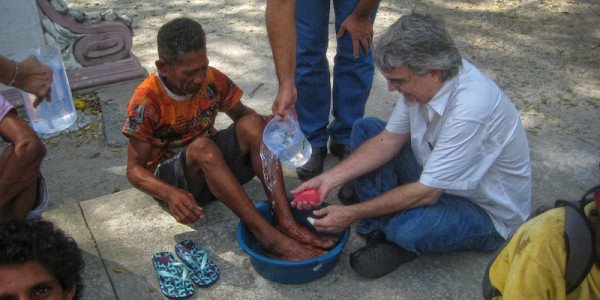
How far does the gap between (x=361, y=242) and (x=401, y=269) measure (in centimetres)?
25

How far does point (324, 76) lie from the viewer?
3287 millimetres

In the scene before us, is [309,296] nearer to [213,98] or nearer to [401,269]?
[401,269]

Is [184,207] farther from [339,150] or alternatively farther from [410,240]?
[339,150]

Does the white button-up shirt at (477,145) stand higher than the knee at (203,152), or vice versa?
the white button-up shirt at (477,145)

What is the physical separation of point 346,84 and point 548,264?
189cm

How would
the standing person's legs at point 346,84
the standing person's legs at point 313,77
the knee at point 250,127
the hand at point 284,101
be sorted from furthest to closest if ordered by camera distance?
the standing person's legs at point 346,84 → the standing person's legs at point 313,77 → the knee at point 250,127 → the hand at point 284,101

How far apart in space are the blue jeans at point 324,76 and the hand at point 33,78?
1.23 meters

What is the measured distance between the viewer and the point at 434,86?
2.38 m

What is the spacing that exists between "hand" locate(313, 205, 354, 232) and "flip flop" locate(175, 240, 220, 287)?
482 millimetres

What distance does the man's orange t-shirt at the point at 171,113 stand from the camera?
8.97ft

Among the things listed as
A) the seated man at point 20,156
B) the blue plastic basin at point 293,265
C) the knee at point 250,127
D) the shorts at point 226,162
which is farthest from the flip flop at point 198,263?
the seated man at point 20,156

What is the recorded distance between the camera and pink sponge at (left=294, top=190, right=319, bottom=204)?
8.74 ft

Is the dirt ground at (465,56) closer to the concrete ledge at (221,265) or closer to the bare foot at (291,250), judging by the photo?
the concrete ledge at (221,265)

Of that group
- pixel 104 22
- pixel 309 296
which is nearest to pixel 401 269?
pixel 309 296
